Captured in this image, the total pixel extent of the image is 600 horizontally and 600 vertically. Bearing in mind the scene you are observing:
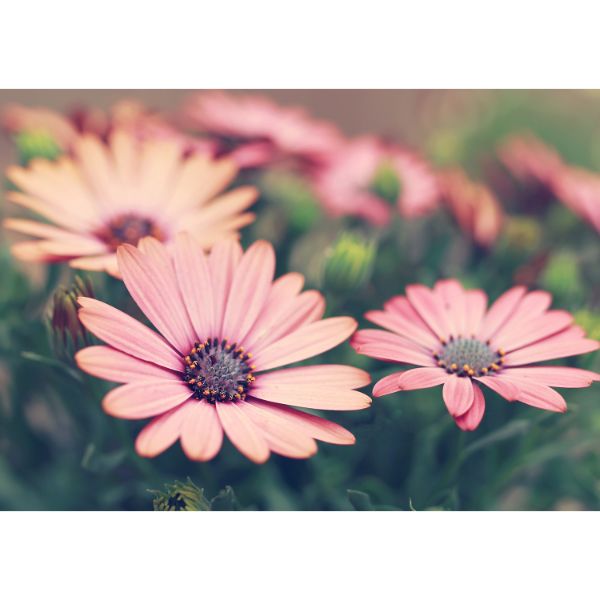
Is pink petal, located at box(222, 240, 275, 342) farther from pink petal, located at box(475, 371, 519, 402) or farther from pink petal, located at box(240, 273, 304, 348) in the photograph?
pink petal, located at box(475, 371, 519, 402)

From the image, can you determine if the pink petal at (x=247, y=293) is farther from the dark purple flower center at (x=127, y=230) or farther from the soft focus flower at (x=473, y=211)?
the soft focus flower at (x=473, y=211)

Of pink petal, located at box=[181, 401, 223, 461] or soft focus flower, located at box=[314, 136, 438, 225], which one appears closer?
pink petal, located at box=[181, 401, 223, 461]

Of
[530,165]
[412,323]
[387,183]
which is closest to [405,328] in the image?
[412,323]

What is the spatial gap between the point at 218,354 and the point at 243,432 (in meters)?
0.07

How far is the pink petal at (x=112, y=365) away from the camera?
1.10ft

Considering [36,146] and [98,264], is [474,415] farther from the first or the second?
[36,146]

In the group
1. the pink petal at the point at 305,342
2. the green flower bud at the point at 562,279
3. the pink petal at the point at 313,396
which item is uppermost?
the green flower bud at the point at 562,279

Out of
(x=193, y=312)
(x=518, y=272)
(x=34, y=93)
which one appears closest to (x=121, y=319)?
(x=193, y=312)

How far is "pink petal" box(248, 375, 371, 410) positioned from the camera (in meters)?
0.36

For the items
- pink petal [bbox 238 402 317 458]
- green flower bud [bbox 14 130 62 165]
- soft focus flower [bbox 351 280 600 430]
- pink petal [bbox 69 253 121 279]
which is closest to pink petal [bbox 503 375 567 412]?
soft focus flower [bbox 351 280 600 430]

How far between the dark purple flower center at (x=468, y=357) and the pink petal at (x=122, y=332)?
0.14 meters

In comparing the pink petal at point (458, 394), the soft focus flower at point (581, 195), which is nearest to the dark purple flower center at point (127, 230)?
the pink petal at point (458, 394)

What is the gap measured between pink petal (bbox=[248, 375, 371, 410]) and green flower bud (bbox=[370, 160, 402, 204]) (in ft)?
0.85

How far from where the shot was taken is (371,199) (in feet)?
1.96
